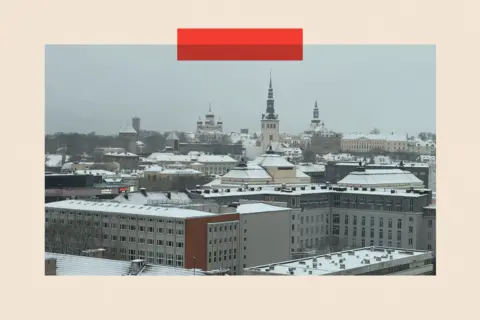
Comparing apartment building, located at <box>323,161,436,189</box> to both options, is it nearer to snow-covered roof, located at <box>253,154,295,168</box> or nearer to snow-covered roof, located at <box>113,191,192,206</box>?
snow-covered roof, located at <box>253,154,295,168</box>

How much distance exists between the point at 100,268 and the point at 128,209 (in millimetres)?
4386

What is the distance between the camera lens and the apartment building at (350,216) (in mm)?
20453

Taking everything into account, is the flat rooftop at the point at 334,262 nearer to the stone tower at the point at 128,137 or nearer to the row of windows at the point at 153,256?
the row of windows at the point at 153,256

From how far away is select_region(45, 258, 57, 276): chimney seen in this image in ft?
35.2

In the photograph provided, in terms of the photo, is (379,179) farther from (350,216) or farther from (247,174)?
(350,216)

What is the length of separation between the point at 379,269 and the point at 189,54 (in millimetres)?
4495

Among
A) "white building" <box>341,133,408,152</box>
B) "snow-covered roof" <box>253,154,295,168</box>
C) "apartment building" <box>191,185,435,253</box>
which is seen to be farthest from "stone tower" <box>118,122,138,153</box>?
"apartment building" <box>191,185,435,253</box>

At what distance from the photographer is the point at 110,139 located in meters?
43.7

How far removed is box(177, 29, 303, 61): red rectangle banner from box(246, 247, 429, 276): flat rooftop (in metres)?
2.95

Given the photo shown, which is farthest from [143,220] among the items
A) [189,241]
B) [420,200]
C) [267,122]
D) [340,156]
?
[340,156]

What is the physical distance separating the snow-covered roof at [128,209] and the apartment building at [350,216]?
15.6ft

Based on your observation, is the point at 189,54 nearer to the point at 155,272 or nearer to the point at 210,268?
the point at 155,272
